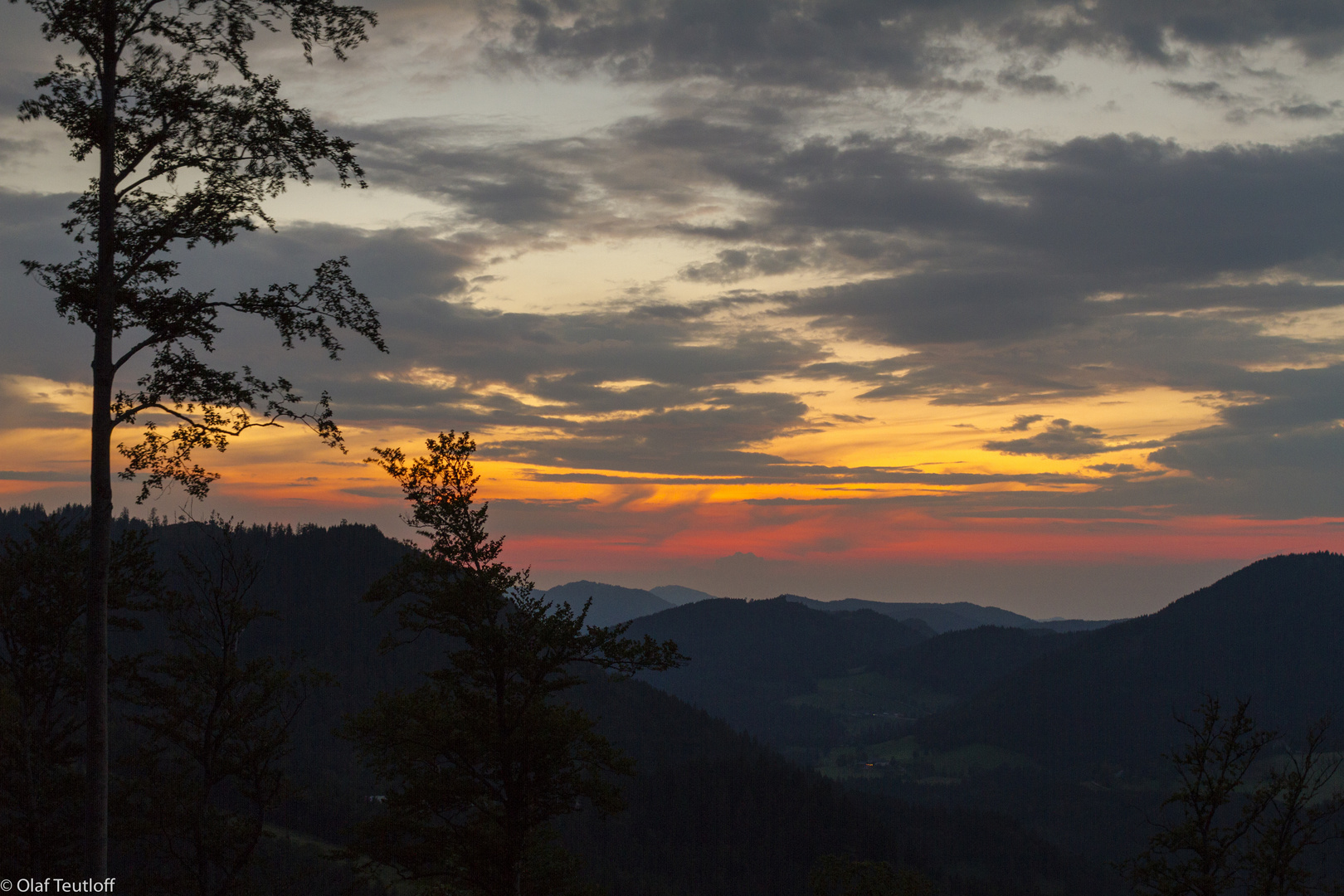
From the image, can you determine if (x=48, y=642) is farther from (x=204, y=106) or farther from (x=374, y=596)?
(x=204, y=106)

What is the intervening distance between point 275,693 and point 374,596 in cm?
537

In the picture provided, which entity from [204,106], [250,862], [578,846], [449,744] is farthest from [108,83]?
[578,846]

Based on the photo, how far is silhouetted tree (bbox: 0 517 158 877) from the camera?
26203mm

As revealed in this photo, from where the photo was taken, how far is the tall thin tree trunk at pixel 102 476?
13.3 metres

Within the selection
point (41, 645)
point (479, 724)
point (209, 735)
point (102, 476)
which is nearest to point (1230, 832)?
point (479, 724)

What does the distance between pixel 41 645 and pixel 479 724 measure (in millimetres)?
12958

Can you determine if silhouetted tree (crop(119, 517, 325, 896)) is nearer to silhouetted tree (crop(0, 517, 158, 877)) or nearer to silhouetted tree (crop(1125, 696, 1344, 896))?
silhouetted tree (crop(0, 517, 158, 877))

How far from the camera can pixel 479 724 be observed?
995 inches

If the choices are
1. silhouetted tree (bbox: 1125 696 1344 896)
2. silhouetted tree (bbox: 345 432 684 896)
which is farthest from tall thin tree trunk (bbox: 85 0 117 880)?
silhouetted tree (bbox: 1125 696 1344 896)

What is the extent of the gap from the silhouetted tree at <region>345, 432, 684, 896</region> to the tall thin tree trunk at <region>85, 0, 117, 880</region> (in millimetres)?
10723

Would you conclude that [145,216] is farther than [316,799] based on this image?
No

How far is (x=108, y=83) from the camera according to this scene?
14164 millimetres

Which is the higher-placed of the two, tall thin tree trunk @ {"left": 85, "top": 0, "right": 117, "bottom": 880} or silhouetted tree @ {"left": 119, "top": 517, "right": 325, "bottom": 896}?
tall thin tree trunk @ {"left": 85, "top": 0, "right": 117, "bottom": 880}

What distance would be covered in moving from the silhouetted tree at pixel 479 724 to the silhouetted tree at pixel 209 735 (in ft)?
9.34
